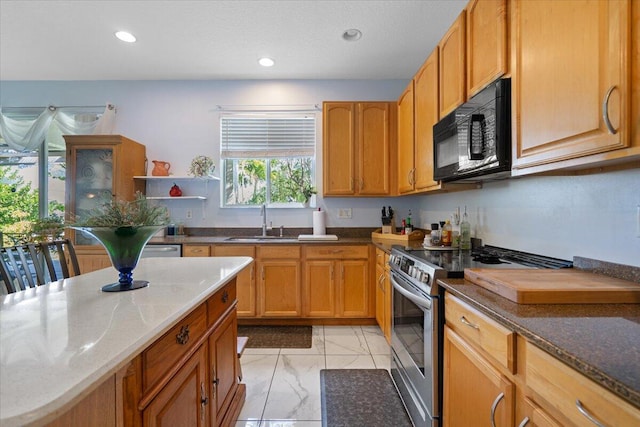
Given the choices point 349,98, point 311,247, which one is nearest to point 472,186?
point 311,247

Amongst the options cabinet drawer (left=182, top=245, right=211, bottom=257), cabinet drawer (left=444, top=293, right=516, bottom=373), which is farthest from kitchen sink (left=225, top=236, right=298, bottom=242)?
cabinet drawer (left=444, top=293, right=516, bottom=373)

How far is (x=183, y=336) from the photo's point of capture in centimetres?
104

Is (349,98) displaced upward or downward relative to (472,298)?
upward

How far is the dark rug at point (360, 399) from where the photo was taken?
1707mm

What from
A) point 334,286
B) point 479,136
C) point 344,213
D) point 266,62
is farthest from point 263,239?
point 479,136

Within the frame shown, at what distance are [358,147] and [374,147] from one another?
18 cm

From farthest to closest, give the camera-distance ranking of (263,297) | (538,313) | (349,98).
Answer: (349,98) → (263,297) → (538,313)

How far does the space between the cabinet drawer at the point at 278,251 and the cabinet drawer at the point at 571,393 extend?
2307 mm

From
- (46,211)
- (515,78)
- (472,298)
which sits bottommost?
(472,298)

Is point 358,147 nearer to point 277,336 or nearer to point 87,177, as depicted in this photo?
point 277,336

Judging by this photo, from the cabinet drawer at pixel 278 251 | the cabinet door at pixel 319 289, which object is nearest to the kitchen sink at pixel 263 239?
the cabinet drawer at pixel 278 251

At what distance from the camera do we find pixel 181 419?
3.34ft

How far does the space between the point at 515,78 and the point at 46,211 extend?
192 inches

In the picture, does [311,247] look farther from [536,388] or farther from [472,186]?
[536,388]
